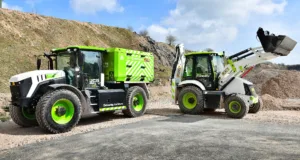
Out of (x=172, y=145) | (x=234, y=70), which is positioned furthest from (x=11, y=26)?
(x=172, y=145)

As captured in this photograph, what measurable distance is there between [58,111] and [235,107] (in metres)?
6.80

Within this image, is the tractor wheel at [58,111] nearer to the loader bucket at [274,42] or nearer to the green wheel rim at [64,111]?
the green wheel rim at [64,111]

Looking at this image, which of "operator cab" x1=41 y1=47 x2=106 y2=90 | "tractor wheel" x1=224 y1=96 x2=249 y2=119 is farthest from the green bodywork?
"tractor wheel" x1=224 y1=96 x2=249 y2=119

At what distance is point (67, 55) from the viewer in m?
10.2

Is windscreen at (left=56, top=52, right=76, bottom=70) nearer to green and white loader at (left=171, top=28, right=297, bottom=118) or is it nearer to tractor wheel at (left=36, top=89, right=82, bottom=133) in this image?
tractor wheel at (left=36, top=89, right=82, bottom=133)

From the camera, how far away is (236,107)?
11.5 meters

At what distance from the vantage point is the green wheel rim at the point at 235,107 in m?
11.4

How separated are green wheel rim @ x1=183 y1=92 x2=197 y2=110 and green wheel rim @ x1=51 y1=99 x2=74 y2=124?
555 centimetres

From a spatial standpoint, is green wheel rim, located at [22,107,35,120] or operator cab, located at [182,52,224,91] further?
operator cab, located at [182,52,224,91]

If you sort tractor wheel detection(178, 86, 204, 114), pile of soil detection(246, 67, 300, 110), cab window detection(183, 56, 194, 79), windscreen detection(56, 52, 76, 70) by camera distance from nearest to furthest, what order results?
windscreen detection(56, 52, 76, 70) < tractor wheel detection(178, 86, 204, 114) < cab window detection(183, 56, 194, 79) < pile of soil detection(246, 67, 300, 110)

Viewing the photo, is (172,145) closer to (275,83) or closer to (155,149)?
(155,149)

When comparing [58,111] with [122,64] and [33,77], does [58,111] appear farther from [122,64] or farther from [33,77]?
[122,64]

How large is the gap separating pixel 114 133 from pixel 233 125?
13.3 ft

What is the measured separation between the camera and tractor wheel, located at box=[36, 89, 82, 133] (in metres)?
8.40
